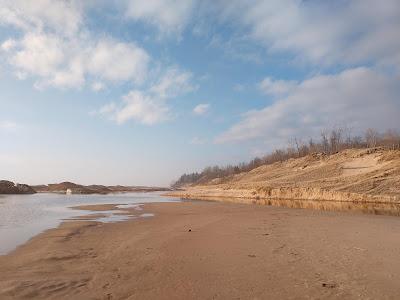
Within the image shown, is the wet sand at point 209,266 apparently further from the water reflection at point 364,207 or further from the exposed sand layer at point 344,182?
the exposed sand layer at point 344,182

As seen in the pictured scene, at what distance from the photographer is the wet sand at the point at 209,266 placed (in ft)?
25.3

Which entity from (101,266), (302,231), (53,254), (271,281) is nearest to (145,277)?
(101,266)

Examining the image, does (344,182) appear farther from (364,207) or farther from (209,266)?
(209,266)

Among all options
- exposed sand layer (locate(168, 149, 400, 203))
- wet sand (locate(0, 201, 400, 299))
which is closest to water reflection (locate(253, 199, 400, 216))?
exposed sand layer (locate(168, 149, 400, 203))

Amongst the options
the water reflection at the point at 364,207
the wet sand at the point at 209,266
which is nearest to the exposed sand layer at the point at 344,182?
the water reflection at the point at 364,207

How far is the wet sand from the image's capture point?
7.71m

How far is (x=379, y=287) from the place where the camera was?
771 centimetres

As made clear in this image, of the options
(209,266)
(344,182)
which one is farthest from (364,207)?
(209,266)

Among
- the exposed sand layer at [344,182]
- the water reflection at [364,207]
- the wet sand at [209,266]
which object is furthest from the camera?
the exposed sand layer at [344,182]

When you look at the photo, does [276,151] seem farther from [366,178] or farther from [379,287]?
[379,287]

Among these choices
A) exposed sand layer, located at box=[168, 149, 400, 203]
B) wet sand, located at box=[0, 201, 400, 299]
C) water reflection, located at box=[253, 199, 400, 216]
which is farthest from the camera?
exposed sand layer, located at box=[168, 149, 400, 203]

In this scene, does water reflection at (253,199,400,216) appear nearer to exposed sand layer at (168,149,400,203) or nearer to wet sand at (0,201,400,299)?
exposed sand layer at (168,149,400,203)

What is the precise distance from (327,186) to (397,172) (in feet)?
26.1

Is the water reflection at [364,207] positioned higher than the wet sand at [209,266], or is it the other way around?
the water reflection at [364,207]
